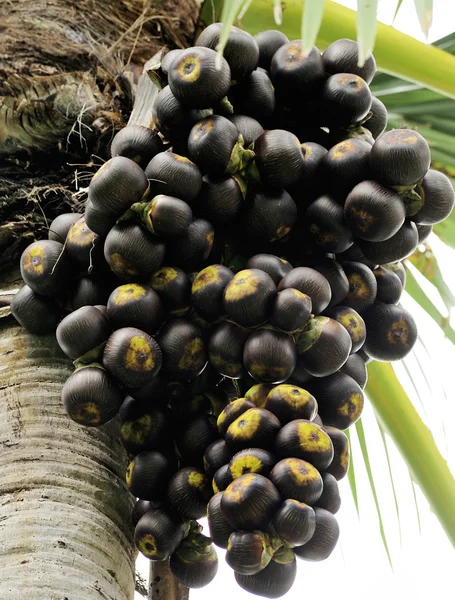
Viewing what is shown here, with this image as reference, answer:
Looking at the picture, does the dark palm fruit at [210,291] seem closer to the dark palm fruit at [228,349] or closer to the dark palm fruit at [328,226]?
the dark palm fruit at [228,349]

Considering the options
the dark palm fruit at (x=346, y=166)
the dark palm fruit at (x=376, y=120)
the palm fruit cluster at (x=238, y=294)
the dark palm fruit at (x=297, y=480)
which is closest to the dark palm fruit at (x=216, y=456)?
the palm fruit cluster at (x=238, y=294)

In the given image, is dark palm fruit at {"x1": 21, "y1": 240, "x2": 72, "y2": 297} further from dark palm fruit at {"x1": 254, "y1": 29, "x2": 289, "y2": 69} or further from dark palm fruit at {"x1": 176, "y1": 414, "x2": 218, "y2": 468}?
dark palm fruit at {"x1": 254, "y1": 29, "x2": 289, "y2": 69}

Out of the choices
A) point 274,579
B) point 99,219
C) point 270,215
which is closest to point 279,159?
point 270,215

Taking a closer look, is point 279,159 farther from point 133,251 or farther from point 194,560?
point 194,560

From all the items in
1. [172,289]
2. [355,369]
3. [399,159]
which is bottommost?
[355,369]

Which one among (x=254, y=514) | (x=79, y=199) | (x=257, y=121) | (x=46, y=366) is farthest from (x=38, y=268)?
(x=254, y=514)

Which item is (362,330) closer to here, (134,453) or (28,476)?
(134,453)

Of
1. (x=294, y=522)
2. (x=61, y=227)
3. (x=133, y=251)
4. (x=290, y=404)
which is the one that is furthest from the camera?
(x=61, y=227)
